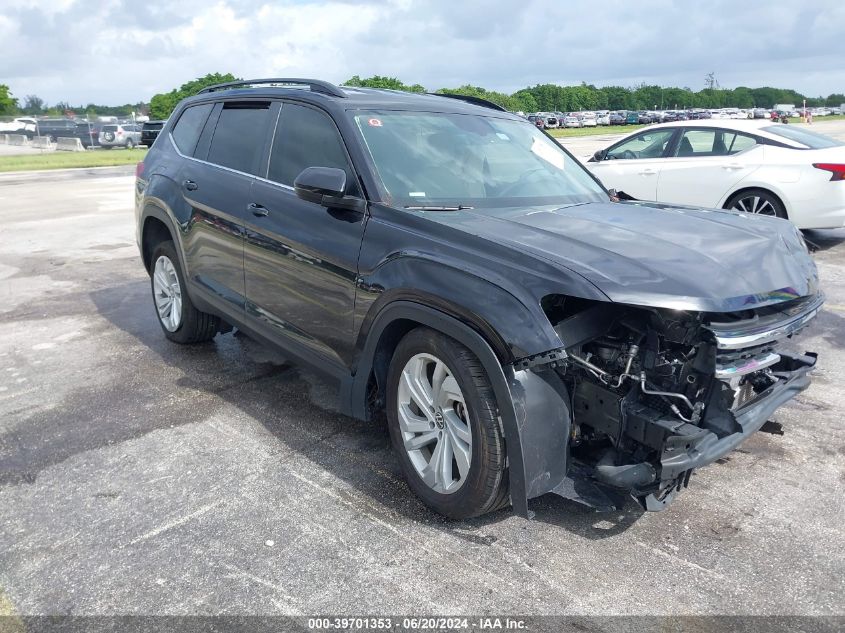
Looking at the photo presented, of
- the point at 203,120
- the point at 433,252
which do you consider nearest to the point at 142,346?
the point at 203,120

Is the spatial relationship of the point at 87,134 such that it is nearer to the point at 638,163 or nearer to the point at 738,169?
the point at 638,163

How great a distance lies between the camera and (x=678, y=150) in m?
9.57

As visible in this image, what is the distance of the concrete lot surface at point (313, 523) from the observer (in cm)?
280

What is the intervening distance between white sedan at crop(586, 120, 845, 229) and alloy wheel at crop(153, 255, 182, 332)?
5.39 metres

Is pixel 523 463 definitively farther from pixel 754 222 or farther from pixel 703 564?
pixel 754 222

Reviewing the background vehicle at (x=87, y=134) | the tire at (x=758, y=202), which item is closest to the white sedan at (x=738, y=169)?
the tire at (x=758, y=202)

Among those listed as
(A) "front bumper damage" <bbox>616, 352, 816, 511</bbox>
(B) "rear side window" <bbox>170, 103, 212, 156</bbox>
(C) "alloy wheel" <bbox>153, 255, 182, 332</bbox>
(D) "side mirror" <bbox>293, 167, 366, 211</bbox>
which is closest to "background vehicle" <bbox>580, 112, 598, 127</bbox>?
(B) "rear side window" <bbox>170, 103, 212, 156</bbox>

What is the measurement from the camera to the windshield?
379 centimetres

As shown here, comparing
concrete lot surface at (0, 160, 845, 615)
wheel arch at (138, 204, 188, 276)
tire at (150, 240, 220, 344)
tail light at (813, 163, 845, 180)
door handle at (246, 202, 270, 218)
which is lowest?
concrete lot surface at (0, 160, 845, 615)

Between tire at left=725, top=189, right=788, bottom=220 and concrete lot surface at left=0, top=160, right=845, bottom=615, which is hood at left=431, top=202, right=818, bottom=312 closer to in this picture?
concrete lot surface at left=0, top=160, right=845, bottom=615

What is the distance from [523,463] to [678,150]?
Answer: 7.90 meters

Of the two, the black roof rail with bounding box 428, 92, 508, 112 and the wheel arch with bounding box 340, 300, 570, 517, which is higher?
the black roof rail with bounding box 428, 92, 508, 112

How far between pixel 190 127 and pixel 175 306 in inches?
56.1

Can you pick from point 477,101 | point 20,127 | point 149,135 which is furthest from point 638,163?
point 20,127
